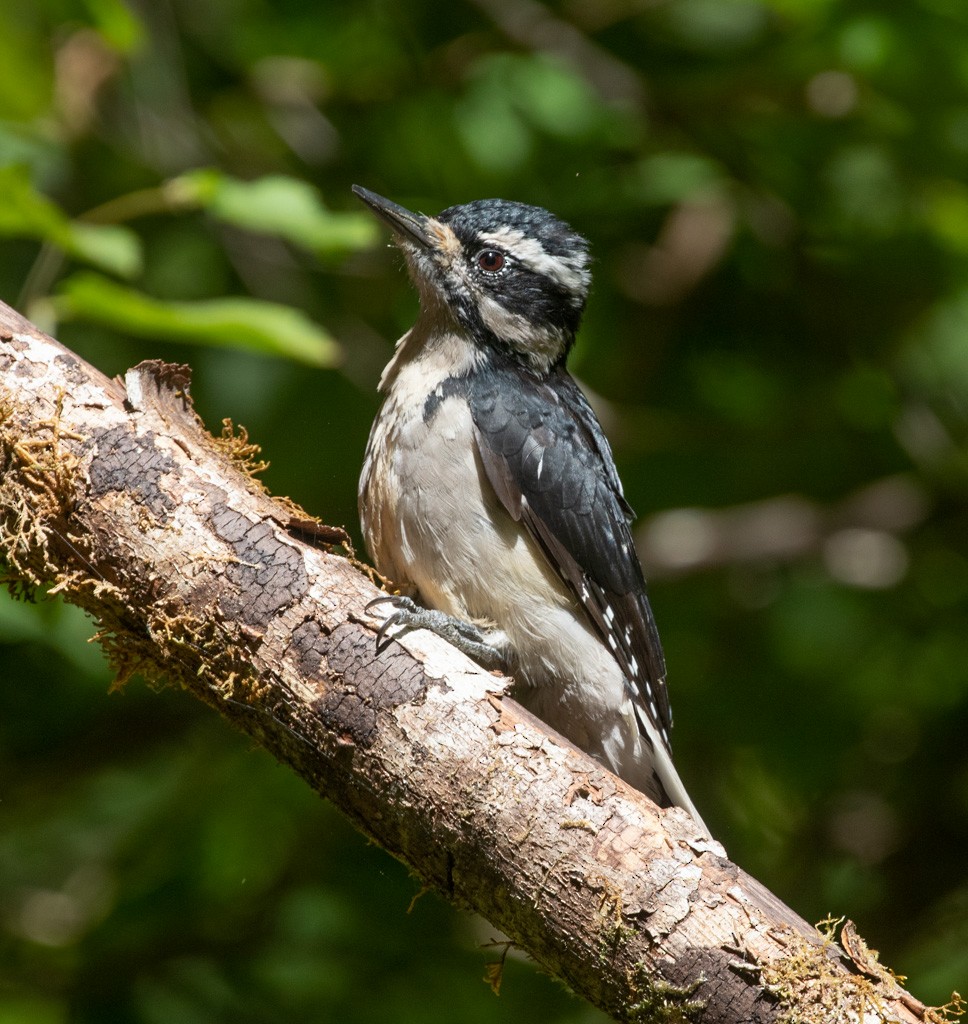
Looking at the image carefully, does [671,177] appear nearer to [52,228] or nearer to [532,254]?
[532,254]

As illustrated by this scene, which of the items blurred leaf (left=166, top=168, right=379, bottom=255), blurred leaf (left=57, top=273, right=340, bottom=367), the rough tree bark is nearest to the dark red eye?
Result: blurred leaf (left=166, top=168, right=379, bottom=255)

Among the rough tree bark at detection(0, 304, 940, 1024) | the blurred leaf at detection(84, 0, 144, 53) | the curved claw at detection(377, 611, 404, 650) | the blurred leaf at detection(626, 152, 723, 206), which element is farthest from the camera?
the blurred leaf at detection(626, 152, 723, 206)

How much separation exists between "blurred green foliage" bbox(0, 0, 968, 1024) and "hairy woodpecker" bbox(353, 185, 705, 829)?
27.1 inches

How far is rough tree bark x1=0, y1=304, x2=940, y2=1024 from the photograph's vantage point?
2.53 meters

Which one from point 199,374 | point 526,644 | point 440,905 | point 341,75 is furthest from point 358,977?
point 341,75

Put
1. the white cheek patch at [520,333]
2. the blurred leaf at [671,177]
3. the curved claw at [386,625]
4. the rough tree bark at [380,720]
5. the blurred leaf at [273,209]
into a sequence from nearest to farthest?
the rough tree bark at [380,720] → the curved claw at [386,625] → the blurred leaf at [273,209] → the white cheek patch at [520,333] → the blurred leaf at [671,177]

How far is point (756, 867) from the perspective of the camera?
5219 millimetres

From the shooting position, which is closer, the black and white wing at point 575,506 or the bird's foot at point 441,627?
the bird's foot at point 441,627

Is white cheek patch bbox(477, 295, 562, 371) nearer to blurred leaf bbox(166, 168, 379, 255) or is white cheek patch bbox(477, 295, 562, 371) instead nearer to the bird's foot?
blurred leaf bbox(166, 168, 379, 255)

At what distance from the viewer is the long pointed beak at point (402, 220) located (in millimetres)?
4211

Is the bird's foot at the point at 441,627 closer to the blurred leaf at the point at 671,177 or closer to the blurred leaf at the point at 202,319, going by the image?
the blurred leaf at the point at 202,319

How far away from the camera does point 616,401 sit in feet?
18.8

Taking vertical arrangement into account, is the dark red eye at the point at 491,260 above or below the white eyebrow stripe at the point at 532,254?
below

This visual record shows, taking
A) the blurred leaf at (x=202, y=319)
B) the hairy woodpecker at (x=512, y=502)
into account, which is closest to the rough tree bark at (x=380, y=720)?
the blurred leaf at (x=202, y=319)
